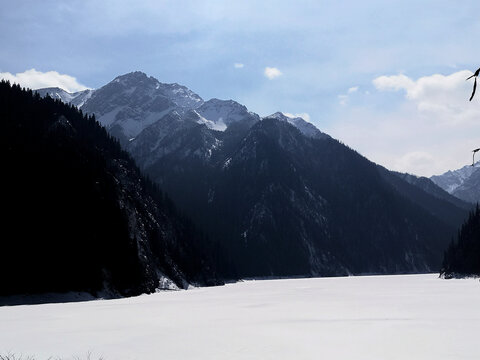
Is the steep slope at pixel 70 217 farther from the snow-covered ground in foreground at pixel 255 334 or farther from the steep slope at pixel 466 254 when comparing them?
the steep slope at pixel 466 254

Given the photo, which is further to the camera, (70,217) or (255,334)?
(70,217)

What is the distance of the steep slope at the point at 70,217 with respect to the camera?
329 ft

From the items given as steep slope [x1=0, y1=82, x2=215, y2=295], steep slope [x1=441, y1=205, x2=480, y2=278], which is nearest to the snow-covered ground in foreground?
steep slope [x1=0, y1=82, x2=215, y2=295]

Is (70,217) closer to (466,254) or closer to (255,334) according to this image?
(255,334)

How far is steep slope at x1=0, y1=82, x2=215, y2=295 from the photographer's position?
329 ft

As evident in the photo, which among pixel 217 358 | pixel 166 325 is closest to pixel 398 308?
pixel 166 325

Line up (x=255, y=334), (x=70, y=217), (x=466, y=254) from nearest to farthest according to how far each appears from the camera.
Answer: (x=255, y=334) < (x=70, y=217) < (x=466, y=254)

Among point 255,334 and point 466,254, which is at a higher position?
point 255,334

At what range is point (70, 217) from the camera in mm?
112312

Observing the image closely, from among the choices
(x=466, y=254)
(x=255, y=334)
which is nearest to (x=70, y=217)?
(x=255, y=334)

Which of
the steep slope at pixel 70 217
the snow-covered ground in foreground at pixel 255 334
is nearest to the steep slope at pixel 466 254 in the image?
the steep slope at pixel 70 217

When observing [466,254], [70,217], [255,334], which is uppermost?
[70,217]

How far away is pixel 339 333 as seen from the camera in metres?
43.1

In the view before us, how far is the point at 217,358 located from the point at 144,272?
3793 inches
